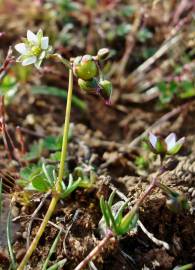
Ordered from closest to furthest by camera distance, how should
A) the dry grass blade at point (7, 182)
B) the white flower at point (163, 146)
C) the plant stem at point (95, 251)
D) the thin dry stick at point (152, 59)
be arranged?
the plant stem at point (95, 251) < the white flower at point (163, 146) < the dry grass blade at point (7, 182) < the thin dry stick at point (152, 59)

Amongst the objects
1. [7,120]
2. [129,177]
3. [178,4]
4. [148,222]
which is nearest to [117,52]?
[178,4]

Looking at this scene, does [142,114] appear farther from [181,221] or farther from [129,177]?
[181,221]

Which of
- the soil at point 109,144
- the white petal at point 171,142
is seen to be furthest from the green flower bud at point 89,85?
the soil at point 109,144

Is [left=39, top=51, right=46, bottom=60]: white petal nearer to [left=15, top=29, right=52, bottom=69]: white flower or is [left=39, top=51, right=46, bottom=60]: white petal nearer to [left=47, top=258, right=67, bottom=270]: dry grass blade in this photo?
[left=15, top=29, right=52, bottom=69]: white flower

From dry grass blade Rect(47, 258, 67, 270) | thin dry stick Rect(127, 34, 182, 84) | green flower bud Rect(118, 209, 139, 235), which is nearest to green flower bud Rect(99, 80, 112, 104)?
green flower bud Rect(118, 209, 139, 235)

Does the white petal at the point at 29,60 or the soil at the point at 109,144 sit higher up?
the white petal at the point at 29,60

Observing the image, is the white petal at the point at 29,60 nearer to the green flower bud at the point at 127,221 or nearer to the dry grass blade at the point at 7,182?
the dry grass blade at the point at 7,182

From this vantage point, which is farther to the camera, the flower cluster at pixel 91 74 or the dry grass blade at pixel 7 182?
the dry grass blade at pixel 7 182
